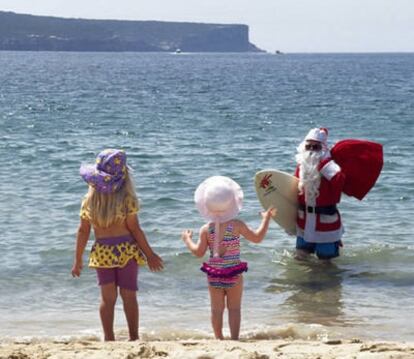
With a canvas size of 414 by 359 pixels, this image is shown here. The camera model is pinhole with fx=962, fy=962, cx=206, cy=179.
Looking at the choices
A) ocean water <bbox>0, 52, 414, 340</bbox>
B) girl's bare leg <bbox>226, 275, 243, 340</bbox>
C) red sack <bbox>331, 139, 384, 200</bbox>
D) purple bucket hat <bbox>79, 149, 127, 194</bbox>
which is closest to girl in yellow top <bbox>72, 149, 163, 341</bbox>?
purple bucket hat <bbox>79, 149, 127, 194</bbox>

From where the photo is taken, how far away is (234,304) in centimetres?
593

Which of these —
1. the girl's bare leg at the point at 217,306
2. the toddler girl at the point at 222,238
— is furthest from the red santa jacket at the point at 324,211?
the girl's bare leg at the point at 217,306

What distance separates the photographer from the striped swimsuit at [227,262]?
5805 millimetres

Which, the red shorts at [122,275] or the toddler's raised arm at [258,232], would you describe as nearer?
the toddler's raised arm at [258,232]

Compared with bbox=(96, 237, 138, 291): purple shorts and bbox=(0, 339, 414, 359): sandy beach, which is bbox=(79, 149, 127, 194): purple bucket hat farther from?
bbox=(0, 339, 414, 359): sandy beach

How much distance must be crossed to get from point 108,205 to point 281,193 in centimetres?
290

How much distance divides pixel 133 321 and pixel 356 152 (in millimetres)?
2919

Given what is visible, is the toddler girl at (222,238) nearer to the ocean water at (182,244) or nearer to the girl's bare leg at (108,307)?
the girl's bare leg at (108,307)

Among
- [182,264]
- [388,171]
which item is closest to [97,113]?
[388,171]

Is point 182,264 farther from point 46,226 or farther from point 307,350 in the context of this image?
point 307,350

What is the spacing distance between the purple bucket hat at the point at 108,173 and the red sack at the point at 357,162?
9.50ft

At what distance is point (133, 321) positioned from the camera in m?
6.10

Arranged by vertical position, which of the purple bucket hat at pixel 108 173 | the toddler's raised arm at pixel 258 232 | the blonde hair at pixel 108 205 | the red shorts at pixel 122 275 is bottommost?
the red shorts at pixel 122 275

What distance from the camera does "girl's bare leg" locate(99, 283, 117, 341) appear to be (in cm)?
594
